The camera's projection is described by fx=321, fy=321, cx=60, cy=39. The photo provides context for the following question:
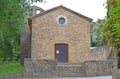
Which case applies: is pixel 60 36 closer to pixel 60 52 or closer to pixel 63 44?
pixel 63 44

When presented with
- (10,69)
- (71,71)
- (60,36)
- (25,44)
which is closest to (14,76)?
(10,69)

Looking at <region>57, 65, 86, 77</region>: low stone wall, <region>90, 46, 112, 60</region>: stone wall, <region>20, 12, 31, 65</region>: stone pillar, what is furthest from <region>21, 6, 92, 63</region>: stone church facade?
<region>57, 65, 86, 77</region>: low stone wall

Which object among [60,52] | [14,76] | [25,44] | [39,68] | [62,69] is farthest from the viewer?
[25,44]

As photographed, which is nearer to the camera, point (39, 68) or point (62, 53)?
point (39, 68)

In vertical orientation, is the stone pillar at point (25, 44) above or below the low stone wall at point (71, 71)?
→ above

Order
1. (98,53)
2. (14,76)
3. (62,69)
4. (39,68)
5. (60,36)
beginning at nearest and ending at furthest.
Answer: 1. (14,76)
2. (39,68)
3. (62,69)
4. (60,36)
5. (98,53)

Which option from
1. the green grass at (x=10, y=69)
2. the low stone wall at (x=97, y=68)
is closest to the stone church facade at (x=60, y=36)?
the green grass at (x=10, y=69)

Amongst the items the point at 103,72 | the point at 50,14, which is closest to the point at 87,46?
the point at 50,14

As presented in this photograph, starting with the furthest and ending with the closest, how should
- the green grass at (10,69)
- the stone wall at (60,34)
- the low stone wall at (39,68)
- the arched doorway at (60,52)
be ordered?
the arched doorway at (60,52)
the stone wall at (60,34)
the low stone wall at (39,68)
the green grass at (10,69)

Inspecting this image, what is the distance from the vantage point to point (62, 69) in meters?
27.6

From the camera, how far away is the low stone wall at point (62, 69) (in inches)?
982

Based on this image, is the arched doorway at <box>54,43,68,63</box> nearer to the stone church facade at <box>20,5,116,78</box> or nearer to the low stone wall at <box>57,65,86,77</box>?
the stone church facade at <box>20,5,116,78</box>

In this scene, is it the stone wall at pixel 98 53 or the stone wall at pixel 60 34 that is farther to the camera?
the stone wall at pixel 98 53

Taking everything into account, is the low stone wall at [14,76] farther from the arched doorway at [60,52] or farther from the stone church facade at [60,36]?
the arched doorway at [60,52]
